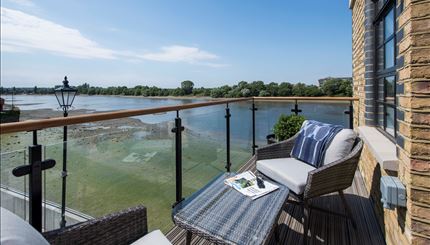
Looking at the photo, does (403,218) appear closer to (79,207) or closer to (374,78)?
(374,78)

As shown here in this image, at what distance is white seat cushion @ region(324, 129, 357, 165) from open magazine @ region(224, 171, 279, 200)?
0.83 meters

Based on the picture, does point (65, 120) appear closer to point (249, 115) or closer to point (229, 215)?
point (229, 215)

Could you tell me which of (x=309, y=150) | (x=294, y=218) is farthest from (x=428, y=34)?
(x=294, y=218)

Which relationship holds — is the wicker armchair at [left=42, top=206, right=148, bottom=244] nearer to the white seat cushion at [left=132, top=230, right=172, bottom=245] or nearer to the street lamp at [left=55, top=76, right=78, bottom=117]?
the white seat cushion at [left=132, top=230, right=172, bottom=245]

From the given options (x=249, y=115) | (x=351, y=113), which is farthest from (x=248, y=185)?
(x=351, y=113)

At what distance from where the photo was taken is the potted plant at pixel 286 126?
4307 millimetres

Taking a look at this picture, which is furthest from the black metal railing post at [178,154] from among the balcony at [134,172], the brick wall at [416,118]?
the brick wall at [416,118]

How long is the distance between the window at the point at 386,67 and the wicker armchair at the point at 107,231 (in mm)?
2291

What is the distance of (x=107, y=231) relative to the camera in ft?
4.18

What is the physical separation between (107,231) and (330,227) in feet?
6.47

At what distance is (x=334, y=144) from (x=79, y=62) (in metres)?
21.8

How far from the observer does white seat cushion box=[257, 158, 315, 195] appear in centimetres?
222

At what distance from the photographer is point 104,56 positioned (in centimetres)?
1838

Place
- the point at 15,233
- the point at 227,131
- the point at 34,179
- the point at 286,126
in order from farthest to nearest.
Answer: the point at 286,126 → the point at 227,131 → the point at 34,179 → the point at 15,233
